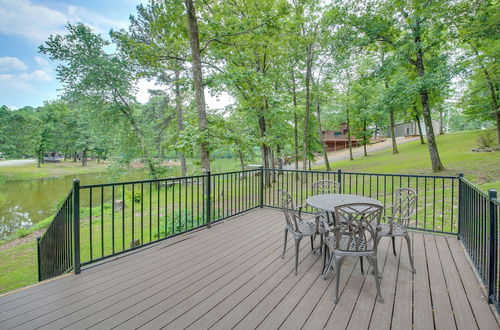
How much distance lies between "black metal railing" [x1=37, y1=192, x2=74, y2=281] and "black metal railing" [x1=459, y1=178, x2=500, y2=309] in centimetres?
413

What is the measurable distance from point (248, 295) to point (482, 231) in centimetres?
243

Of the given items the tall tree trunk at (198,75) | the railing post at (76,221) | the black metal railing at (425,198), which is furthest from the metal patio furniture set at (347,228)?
the tall tree trunk at (198,75)

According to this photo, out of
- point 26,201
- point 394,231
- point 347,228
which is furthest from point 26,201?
point 394,231

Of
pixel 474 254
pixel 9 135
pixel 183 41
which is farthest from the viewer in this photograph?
pixel 9 135

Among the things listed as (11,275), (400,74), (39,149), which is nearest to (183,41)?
(11,275)

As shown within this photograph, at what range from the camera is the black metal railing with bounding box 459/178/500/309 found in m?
1.87

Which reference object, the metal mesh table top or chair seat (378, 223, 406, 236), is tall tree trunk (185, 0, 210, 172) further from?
chair seat (378, 223, 406, 236)

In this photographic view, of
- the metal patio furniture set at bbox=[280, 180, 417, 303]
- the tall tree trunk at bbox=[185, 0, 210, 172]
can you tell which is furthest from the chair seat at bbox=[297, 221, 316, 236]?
the tall tree trunk at bbox=[185, 0, 210, 172]

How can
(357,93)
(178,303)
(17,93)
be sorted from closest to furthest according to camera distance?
(178,303), (17,93), (357,93)

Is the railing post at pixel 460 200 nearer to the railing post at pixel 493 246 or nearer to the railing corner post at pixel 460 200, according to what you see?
the railing corner post at pixel 460 200

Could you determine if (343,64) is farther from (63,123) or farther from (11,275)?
(63,123)

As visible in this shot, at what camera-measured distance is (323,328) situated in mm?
1661

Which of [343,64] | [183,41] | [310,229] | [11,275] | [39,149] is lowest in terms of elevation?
[11,275]

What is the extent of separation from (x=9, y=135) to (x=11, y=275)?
24679mm
